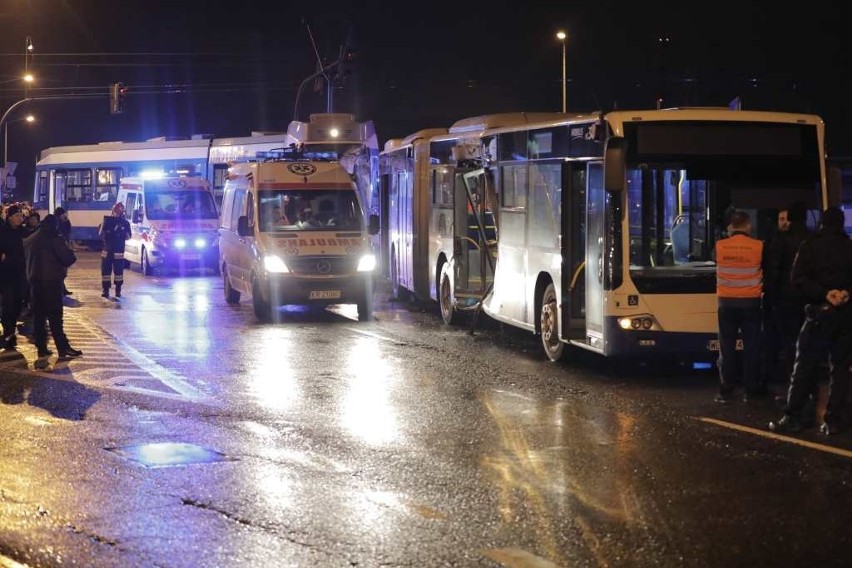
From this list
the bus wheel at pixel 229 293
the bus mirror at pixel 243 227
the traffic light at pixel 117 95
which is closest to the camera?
the bus mirror at pixel 243 227

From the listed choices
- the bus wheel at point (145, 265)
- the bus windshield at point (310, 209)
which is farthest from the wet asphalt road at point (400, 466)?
the bus wheel at point (145, 265)

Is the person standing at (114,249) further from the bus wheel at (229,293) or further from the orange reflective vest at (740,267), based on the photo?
the orange reflective vest at (740,267)

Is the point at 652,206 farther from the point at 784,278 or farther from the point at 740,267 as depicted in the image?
the point at 784,278

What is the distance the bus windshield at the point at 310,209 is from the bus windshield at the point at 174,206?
1247 cm

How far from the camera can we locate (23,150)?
96.4 metres

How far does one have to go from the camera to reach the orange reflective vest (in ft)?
38.8

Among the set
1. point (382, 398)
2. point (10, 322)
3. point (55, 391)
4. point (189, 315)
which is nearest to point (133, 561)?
point (382, 398)

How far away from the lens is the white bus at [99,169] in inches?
1750

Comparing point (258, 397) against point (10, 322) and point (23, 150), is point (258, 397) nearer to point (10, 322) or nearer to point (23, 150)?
point (10, 322)

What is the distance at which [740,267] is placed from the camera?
11.9 m

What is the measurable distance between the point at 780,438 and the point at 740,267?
7.34ft

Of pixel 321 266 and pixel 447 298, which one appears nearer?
pixel 447 298

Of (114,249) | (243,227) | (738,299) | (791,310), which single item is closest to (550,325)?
(738,299)

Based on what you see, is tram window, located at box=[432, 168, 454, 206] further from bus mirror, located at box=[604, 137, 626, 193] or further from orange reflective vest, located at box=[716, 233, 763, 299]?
orange reflective vest, located at box=[716, 233, 763, 299]
